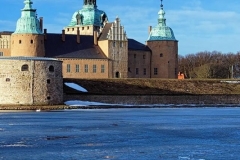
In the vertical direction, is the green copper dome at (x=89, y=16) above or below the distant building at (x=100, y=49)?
above

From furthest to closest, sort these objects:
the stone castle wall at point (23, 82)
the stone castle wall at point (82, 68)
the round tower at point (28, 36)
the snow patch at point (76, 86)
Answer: the stone castle wall at point (82, 68) < the round tower at point (28, 36) < the snow patch at point (76, 86) < the stone castle wall at point (23, 82)

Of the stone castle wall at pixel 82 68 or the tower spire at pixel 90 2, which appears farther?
the tower spire at pixel 90 2

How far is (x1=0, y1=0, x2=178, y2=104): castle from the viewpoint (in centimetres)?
5903

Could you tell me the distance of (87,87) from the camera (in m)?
52.2

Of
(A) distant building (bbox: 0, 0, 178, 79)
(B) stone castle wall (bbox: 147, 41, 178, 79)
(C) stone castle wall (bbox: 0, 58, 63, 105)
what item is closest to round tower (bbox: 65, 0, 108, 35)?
(A) distant building (bbox: 0, 0, 178, 79)

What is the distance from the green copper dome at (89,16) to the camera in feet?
250

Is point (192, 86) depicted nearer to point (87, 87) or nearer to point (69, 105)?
point (87, 87)

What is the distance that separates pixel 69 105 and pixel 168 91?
39.4 feet

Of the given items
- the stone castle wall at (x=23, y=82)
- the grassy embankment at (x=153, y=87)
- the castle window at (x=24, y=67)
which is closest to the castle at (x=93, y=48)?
the stone castle wall at (x=23, y=82)

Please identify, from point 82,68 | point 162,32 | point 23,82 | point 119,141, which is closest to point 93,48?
point 82,68

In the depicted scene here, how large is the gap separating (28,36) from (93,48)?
7831 mm

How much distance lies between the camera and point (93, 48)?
210 feet

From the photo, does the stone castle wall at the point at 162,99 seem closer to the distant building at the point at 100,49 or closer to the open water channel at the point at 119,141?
the distant building at the point at 100,49

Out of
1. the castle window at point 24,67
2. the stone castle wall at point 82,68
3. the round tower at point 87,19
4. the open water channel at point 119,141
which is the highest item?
the round tower at point 87,19
